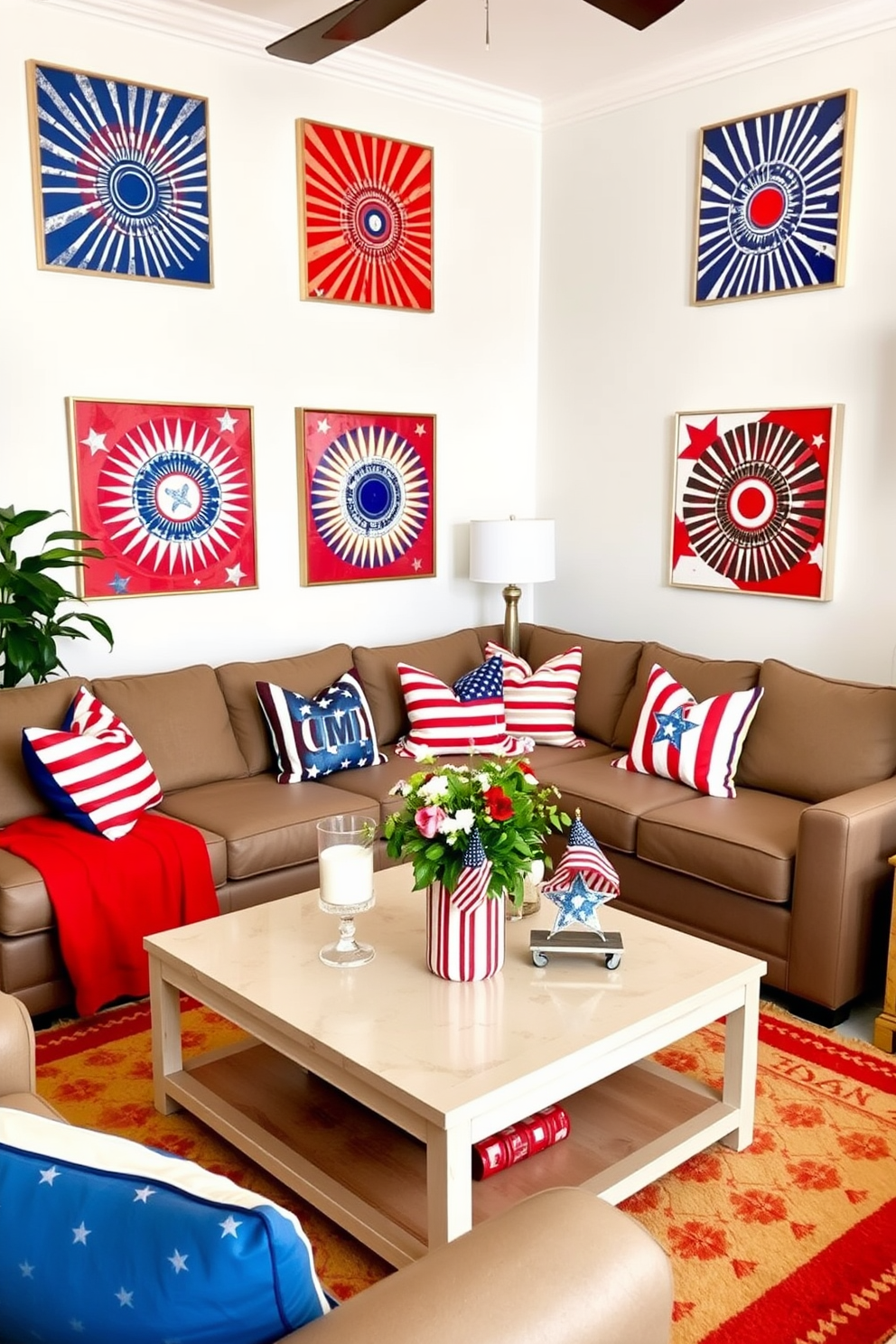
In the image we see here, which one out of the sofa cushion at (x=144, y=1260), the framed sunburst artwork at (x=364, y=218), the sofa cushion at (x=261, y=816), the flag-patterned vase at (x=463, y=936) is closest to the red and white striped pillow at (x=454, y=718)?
the sofa cushion at (x=261, y=816)

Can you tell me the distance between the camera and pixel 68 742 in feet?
11.0

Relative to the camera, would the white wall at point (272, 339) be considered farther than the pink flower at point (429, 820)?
Yes

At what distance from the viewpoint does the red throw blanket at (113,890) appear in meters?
3.11

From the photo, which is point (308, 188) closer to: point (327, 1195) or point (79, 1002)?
point (79, 1002)

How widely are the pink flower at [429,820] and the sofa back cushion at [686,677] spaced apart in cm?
185

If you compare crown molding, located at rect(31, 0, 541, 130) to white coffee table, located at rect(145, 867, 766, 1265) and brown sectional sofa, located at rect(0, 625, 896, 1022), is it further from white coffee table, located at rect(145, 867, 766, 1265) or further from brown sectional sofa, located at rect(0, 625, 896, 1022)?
white coffee table, located at rect(145, 867, 766, 1265)

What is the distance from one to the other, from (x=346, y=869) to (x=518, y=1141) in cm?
64

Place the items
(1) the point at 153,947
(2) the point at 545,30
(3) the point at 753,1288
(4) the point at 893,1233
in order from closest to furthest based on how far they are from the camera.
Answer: (3) the point at 753,1288, (4) the point at 893,1233, (1) the point at 153,947, (2) the point at 545,30

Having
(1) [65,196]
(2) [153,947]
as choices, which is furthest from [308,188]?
(2) [153,947]

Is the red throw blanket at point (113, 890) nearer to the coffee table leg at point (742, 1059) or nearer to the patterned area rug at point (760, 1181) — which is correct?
the patterned area rug at point (760, 1181)

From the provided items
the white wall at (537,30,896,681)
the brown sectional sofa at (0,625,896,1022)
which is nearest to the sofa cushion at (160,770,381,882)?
the brown sectional sofa at (0,625,896,1022)

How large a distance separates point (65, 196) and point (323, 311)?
1.05m

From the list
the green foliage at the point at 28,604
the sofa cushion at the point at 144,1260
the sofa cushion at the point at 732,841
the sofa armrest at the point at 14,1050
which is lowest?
the sofa cushion at the point at 732,841

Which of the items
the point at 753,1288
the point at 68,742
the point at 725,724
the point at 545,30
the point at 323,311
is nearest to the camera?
the point at 753,1288
